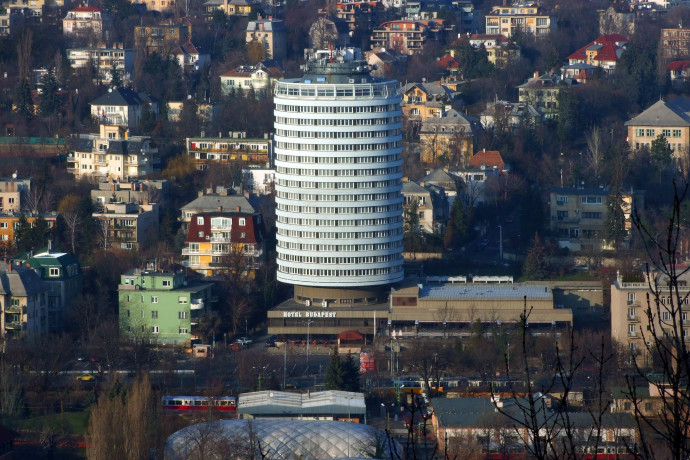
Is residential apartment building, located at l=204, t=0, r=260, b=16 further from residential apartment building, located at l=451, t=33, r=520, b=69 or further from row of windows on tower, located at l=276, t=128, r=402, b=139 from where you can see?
row of windows on tower, located at l=276, t=128, r=402, b=139

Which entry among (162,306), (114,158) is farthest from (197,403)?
(114,158)

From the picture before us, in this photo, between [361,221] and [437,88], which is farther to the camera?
[437,88]

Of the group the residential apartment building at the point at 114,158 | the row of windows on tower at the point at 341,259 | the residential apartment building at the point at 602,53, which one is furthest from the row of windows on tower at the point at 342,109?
the residential apartment building at the point at 602,53

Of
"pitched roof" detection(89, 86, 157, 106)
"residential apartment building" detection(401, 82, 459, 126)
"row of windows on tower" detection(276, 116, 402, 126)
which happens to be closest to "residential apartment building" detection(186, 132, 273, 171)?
"pitched roof" detection(89, 86, 157, 106)

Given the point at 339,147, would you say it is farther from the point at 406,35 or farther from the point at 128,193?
the point at 406,35

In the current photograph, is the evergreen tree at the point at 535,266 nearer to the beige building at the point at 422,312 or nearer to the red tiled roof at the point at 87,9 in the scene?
the beige building at the point at 422,312

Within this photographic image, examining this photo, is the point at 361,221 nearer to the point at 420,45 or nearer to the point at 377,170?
the point at 377,170

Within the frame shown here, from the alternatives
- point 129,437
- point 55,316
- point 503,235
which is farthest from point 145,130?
point 129,437
